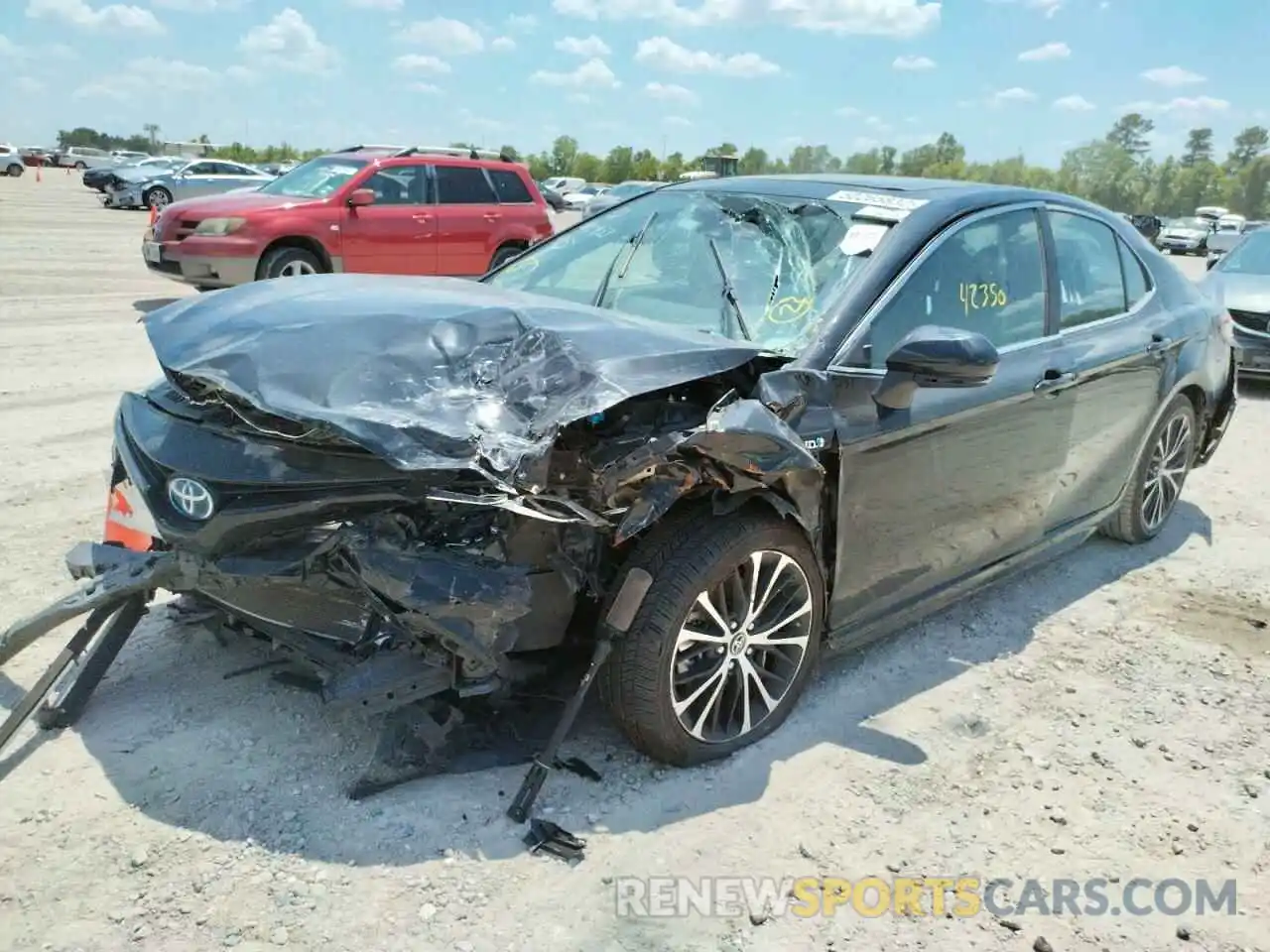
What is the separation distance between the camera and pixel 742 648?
9.92 feet

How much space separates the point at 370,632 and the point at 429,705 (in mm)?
373

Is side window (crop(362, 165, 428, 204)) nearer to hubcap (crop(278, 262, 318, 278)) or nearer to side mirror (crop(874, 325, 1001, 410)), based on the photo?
hubcap (crop(278, 262, 318, 278))

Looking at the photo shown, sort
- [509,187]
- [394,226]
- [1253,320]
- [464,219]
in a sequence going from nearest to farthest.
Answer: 1. [1253,320]
2. [394,226]
3. [464,219]
4. [509,187]

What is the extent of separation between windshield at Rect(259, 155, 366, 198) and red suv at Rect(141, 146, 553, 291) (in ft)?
0.05

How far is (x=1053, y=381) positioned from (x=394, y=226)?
9026 millimetres

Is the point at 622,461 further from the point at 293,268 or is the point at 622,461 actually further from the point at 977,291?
the point at 293,268

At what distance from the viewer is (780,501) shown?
2.98 meters

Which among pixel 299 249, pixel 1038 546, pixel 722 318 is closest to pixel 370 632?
pixel 722 318

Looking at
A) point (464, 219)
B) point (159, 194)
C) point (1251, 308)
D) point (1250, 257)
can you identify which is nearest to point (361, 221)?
point (464, 219)

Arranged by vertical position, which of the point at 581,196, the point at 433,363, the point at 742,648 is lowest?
the point at 742,648

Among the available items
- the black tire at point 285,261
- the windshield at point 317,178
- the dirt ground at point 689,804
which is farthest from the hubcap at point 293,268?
the dirt ground at point 689,804

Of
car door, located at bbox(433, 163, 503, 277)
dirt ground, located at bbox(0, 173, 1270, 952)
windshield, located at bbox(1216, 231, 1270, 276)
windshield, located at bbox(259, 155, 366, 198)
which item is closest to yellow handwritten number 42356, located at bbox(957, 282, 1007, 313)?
dirt ground, located at bbox(0, 173, 1270, 952)

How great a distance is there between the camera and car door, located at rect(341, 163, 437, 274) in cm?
1113

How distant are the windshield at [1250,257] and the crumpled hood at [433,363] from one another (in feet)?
31.1
